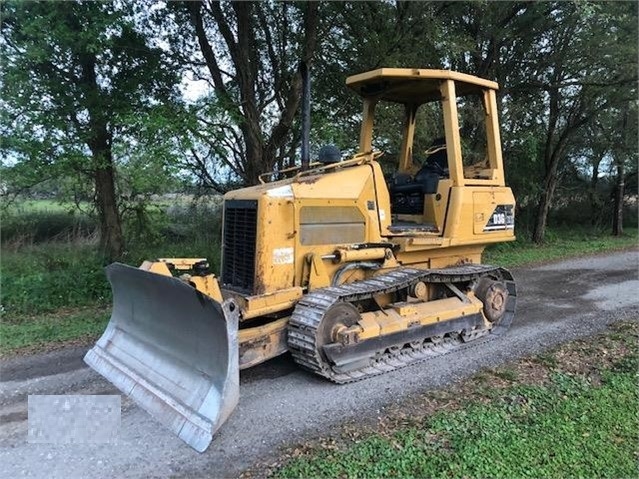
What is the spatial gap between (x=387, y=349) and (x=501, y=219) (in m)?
2.46

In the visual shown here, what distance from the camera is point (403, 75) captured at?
5441 mm

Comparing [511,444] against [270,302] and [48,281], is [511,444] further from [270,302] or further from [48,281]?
[48,281]

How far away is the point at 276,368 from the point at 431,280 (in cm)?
194

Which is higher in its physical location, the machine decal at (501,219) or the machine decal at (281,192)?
the machine decal at (281,192)

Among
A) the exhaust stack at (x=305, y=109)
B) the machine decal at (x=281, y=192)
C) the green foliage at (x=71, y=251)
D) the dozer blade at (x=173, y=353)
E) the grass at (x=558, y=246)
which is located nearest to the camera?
the dozer blade at (x=173, y=353)

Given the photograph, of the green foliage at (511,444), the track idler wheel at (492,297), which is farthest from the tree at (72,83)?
the green foliage at (511,444)

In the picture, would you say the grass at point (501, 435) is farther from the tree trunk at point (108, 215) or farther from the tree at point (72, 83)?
the tree trunk at point (108, 215)

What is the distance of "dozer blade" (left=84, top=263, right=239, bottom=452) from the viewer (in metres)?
3.52

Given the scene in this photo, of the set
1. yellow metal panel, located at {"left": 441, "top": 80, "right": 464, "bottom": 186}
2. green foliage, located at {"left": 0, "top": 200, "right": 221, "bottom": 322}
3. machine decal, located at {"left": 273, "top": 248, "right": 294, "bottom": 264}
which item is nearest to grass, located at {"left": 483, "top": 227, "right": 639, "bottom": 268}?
yellow metal panel, located at {"left": 441, "top": 80, "right": 464, "bottom": 186}

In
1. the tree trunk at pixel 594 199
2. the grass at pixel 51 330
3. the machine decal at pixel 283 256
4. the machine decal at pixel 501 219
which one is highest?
the tree trunk at pixel 594 199

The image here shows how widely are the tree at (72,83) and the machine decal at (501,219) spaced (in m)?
5.05

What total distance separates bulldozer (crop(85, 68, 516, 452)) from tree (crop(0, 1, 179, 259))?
318 centimetres

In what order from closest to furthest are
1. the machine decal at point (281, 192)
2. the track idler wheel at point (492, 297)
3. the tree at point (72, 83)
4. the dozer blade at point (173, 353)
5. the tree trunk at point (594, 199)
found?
the dozer blade at point (173, 353) → the machine decal at point (281, 192) → the track idler wheel at point (492, 297) → the tree at point (72, 83) → the tree trunk at point (594, 199)

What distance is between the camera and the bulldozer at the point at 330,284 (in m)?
3.94
